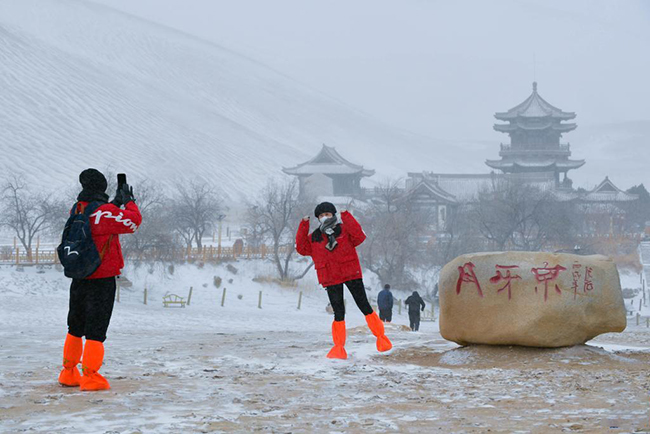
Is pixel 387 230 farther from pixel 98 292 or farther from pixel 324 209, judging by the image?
pixel 98 292

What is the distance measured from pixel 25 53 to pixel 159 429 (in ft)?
465

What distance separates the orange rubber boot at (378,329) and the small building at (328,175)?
64.9 metres

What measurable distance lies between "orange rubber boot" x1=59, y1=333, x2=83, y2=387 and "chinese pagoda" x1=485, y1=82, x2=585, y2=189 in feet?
248

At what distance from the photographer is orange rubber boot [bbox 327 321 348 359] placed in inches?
340

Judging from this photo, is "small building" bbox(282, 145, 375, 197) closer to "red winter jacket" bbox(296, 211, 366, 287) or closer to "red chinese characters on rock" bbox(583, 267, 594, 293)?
"red winter jacket" bbox(296, 211, 366, 287)

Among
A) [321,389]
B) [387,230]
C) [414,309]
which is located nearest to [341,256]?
[321,389]

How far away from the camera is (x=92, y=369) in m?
6.66

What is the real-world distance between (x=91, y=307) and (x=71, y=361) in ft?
1.41

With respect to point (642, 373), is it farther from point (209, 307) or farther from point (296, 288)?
point (296, 288)

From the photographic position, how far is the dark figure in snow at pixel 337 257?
864 cm

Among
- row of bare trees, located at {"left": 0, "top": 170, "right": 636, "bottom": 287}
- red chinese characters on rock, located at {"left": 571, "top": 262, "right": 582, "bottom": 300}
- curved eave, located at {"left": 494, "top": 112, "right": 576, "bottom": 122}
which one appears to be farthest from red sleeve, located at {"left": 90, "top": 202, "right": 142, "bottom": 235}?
curved eave, located at {"left": 494, "top": 112, "right": 576, "bottom": 122}

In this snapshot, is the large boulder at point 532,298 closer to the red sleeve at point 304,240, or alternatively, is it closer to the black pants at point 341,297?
the black pants at point 341,297

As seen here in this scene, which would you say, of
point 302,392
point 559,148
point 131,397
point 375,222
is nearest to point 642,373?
point 302,392

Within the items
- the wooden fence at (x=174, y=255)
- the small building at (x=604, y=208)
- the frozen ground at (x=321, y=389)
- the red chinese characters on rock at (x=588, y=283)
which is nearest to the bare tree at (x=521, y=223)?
the small building at (x=604, y=208)
